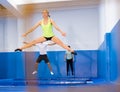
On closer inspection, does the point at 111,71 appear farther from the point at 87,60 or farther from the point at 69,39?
the point at 69,39

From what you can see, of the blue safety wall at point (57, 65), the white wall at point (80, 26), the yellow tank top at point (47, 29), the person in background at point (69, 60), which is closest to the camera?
the yellow tank top at point (47, 29)

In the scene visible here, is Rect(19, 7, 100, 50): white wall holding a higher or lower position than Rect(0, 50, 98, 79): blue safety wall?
higher

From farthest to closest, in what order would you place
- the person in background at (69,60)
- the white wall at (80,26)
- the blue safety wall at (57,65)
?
the white wall at (80,26), the blue safety wall at (57,65), the person in background at (69,60)

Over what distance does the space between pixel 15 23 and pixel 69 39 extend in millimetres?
1319

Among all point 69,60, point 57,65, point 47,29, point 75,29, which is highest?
A: point 75,29

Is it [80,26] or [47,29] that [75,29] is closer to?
[80,26]

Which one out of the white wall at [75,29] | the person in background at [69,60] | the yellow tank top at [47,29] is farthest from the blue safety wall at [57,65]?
the yellow tank top at [47,29]

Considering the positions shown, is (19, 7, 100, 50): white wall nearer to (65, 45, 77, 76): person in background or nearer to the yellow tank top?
(65, 45, 77, 76): person in background

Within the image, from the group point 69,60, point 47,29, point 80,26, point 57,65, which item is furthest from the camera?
point 80,26

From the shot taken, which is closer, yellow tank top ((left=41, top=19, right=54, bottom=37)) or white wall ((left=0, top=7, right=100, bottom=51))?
yellow tank top ((left=41, top=19, right=54, bottom=37))

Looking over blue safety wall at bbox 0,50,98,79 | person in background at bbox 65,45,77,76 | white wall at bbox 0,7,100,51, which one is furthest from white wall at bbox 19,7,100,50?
person in background at bbox 65,45,77,76

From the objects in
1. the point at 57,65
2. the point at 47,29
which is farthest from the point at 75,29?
the point at 47,29

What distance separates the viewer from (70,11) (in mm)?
5914

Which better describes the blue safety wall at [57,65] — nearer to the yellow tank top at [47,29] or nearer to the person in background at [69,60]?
the person in background at [69,60]
